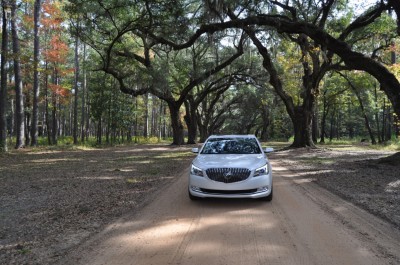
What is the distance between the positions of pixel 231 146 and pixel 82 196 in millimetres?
3855

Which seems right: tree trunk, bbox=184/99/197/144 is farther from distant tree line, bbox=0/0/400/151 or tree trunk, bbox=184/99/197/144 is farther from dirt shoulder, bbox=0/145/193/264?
dirt shoulder, bbox=0/145/193/264

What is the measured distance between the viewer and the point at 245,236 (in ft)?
17.2

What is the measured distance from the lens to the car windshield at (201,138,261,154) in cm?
833

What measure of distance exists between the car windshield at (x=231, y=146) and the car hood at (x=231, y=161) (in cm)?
37

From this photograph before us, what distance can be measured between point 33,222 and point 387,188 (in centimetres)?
848

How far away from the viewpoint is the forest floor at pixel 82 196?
516 centimetres

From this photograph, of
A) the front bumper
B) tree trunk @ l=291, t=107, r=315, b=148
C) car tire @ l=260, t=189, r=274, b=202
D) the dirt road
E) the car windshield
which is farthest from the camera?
tree trunk @ l=291, t=107, r=315, b=148

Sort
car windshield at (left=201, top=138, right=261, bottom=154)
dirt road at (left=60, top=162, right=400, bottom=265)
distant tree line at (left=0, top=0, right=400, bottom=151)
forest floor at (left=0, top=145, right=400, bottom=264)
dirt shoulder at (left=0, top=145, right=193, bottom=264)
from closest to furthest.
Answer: dirt road at (left=60, top=162, right=400, bottom=265) < dirt shoulder at (left=0, top=145, right=193, bottom=264) < forest floor at (left=0, top=145, right=400, bottom=264) < car windshield at (left=201, top=138, right=261, bottom=154) < distant tree line at (left=0, top=0, right=400, bottom=151)

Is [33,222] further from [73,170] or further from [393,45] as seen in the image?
[393,45]

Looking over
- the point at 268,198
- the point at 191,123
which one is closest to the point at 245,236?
the point at 268,198

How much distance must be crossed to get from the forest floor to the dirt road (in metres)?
0.48

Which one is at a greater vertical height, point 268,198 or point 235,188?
point 235,188

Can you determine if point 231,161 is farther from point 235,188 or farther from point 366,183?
point 366,183

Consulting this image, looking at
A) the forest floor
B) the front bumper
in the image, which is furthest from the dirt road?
the forest floor
